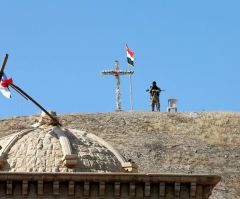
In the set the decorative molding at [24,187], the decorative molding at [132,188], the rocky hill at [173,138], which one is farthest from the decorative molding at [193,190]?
the rocky hill at [173,138]

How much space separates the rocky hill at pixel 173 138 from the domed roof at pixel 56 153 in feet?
122

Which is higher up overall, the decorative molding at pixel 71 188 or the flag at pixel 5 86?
the flag at pixel 5 86

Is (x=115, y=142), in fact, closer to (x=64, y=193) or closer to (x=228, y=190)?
(x=228, y=190)

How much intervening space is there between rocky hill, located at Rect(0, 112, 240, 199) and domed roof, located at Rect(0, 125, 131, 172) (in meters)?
37.1

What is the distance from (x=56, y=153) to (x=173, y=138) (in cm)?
4931

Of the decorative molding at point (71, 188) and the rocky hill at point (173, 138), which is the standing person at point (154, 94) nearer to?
the rocky hill at point (173, 138)

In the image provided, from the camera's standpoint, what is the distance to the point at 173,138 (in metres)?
80.3

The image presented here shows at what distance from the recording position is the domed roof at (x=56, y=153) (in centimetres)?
3081

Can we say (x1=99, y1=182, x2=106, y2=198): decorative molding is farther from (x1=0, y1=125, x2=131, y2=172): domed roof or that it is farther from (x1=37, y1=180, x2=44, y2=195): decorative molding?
(x1=37, y1=180, x2=44, y2=195): decorative molding

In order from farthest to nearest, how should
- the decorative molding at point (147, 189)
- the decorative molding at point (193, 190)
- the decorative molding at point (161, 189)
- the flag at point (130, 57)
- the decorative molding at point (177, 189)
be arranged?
the flag at point (130, 57) < the decorative molding at point (193, 190) < the decorative molding at point (177, 189) < the decorative molding at point (161, 189) < the decorative molding at point (147, 189)

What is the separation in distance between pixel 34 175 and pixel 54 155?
6.73 feet

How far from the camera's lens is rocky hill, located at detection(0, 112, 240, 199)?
7306 cm

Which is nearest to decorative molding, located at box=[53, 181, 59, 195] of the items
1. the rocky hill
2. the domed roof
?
the domed roof

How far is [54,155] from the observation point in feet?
103
